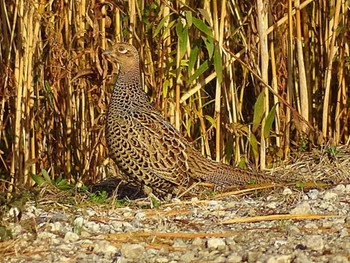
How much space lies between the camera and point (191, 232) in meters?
5.59

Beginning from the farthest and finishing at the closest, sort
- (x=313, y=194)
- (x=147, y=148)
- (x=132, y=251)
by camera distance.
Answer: (x=147, y=148)
(x=313, y=194)
(x=132, y=251)

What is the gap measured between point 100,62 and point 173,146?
1127mm

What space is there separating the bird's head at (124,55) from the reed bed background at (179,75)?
0.36 m

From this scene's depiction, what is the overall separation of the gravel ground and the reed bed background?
5.85ft

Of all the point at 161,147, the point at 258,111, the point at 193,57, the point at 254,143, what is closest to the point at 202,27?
the point at 193,57

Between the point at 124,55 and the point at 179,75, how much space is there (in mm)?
772

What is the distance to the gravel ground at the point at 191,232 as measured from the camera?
5027mm

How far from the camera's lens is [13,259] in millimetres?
5020

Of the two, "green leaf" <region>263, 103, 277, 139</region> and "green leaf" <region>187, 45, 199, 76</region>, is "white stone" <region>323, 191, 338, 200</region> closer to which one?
"green leaf" <region>263, 103, 277, 139</region>

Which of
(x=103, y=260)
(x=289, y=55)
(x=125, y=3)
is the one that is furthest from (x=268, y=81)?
(x=103, y=260)

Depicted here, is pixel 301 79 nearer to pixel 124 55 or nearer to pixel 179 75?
pixel 179 75

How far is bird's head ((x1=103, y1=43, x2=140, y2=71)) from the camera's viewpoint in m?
7.58

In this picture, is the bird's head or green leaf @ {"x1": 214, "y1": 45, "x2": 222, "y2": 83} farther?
green leaf @ {"x1": 214, "y1": 45, "x2": 222, "y2": 83}

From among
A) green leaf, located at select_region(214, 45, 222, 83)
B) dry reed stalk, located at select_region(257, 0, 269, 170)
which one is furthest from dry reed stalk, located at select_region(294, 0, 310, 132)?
green leaf, located at select_region(214, 45, 222, 83)
